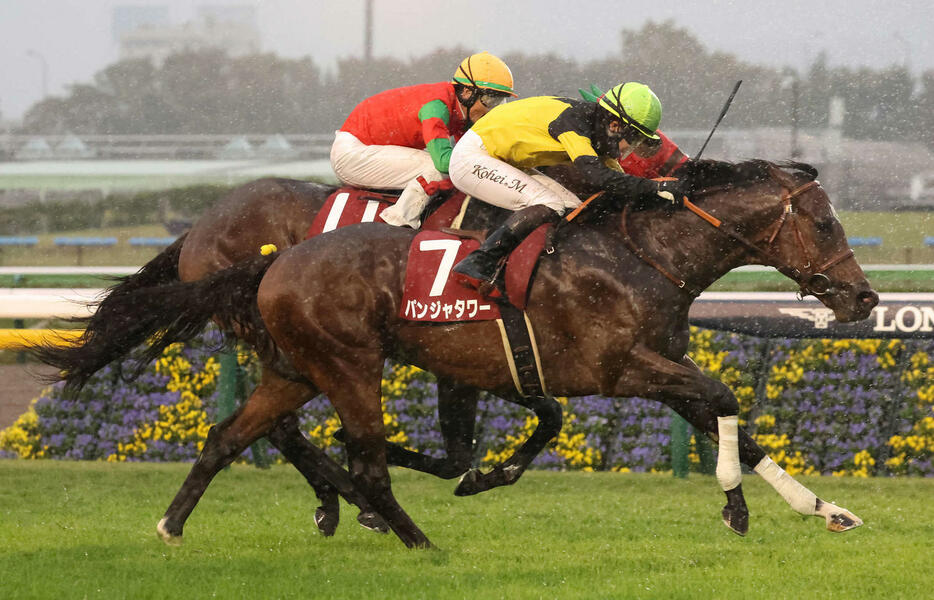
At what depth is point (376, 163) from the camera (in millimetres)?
5898

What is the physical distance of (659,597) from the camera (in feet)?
13.8

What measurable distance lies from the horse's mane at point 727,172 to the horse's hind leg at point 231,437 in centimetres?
163

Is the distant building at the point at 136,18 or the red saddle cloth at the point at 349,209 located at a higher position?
the distant building at the point at 136,18

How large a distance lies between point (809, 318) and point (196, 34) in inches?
263

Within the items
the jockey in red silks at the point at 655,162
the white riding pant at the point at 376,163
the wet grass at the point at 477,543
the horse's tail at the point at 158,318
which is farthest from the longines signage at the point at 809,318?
the horse's tail at the point at 158,318

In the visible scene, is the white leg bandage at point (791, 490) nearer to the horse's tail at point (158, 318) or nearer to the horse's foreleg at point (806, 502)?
the horse's foreleg at point (806, 502)

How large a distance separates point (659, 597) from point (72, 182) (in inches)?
325

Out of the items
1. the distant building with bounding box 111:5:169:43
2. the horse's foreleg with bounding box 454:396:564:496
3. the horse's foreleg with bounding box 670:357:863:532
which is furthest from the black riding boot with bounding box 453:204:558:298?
the distant building with bounding box 111:5:169:43

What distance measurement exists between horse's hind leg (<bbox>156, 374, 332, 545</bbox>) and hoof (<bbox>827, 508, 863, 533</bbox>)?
196 cm

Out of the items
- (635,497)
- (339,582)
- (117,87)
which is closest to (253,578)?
(339,582)

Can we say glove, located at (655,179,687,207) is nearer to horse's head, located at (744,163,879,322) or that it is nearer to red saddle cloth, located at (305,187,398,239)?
horse's head, located at (744,163,879,322)

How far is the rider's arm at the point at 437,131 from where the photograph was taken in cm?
551

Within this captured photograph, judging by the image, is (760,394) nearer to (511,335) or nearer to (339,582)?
(511,335)

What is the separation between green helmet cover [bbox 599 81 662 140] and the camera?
15.8 ft
